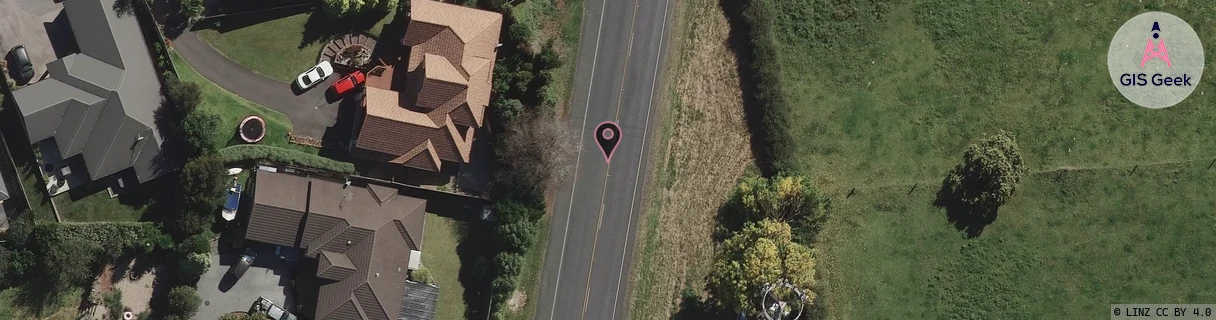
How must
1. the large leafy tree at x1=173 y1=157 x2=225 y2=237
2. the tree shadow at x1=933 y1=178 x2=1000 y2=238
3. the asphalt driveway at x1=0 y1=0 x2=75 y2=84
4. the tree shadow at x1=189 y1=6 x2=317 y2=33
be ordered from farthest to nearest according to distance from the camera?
the tree shadow at x1=933 y1=178 x2=1000 y2=238 → the tree shadow at x1=189 y1=6 x2=317 y2=33 → the asphalt driveway at x1=0 y1=0 x2=75 y2=84 → the large leafy tree at x1=173 y1=157 x2=225 y2=237

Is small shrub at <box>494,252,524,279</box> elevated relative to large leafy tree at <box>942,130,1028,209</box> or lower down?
lower down

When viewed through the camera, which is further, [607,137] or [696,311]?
[607,137]

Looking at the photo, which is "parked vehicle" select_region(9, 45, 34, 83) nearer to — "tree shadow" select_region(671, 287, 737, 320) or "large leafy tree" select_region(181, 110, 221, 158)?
"large leafy tree" select_region(181, 110, 221, 158)

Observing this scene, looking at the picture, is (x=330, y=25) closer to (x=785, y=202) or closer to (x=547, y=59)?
(x=547, y=59)

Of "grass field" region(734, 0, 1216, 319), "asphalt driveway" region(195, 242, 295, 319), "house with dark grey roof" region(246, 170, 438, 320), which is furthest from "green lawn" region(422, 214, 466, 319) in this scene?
"grass field" region(734, 0, 1216, 319)

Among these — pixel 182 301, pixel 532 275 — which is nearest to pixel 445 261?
pixel 532 275

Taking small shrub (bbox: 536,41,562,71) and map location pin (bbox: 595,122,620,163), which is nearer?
small shrub (bbox: 536,41,562,71)
